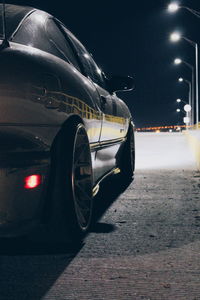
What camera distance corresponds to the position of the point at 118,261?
3602 mm

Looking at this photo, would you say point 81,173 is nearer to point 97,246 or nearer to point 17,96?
point 97,246

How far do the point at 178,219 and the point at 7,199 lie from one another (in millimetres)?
2402

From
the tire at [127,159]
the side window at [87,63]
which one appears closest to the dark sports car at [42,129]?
the side window at [87,63]

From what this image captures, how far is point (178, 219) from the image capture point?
5.12 m

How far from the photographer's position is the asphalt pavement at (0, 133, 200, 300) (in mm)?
3006

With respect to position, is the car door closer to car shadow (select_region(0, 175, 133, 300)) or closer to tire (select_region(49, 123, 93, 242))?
tire (select_region(49, 123, 93, 242))

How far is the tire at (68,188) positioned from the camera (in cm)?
357

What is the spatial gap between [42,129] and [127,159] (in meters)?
4.22

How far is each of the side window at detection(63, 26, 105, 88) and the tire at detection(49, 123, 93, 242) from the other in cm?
128

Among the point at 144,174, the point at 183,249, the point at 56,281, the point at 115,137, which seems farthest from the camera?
the point at 144,174

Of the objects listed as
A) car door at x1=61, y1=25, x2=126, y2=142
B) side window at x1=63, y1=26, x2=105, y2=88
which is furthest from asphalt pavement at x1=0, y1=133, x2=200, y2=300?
side window at x1=63, y1=26, x2=105, y2=88

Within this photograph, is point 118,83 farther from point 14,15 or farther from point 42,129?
point 42,129

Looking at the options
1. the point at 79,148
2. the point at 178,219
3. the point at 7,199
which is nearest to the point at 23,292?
the point at 7,199

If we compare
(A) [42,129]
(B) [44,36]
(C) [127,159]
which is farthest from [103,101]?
(C) [127,159]
